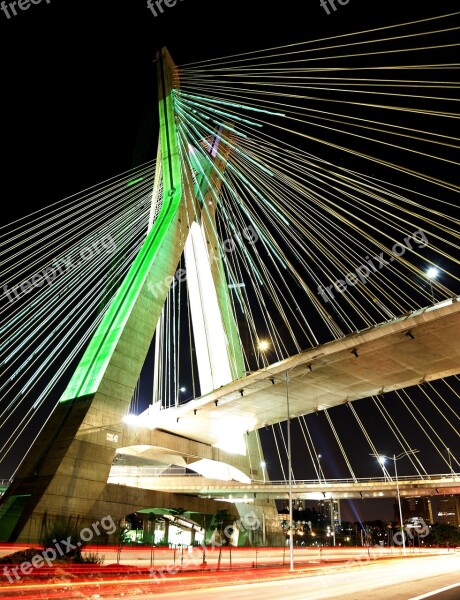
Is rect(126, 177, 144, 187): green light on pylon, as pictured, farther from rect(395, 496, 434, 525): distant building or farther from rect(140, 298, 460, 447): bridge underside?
rect(395, 496, 434, 525): distant building

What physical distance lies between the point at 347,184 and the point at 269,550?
21735 mm

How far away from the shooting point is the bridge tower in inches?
742

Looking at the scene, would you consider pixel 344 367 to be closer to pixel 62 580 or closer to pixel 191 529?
pixel 62 580

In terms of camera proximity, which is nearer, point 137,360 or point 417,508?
point 137,360

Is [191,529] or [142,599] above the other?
[142,599]

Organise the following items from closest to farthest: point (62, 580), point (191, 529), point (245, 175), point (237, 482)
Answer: point (62, 580), point (245, 175), point (237, 482), point (191, 529)

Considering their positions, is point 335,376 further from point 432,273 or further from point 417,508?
point 417,508

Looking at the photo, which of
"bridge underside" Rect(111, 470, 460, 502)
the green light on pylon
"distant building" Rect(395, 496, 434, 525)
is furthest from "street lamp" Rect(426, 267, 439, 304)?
"distant building" Rect(395, 496, 434, 525)

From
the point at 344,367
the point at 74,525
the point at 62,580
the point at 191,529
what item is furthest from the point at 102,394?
the point at 191,529

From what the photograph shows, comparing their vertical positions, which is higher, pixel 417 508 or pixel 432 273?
pixel 432 273

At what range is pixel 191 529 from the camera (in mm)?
44125

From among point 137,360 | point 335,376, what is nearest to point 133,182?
point 137,360

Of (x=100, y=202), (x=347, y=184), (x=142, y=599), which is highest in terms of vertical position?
(x=100, y=202)

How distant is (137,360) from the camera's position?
22.4 meters
